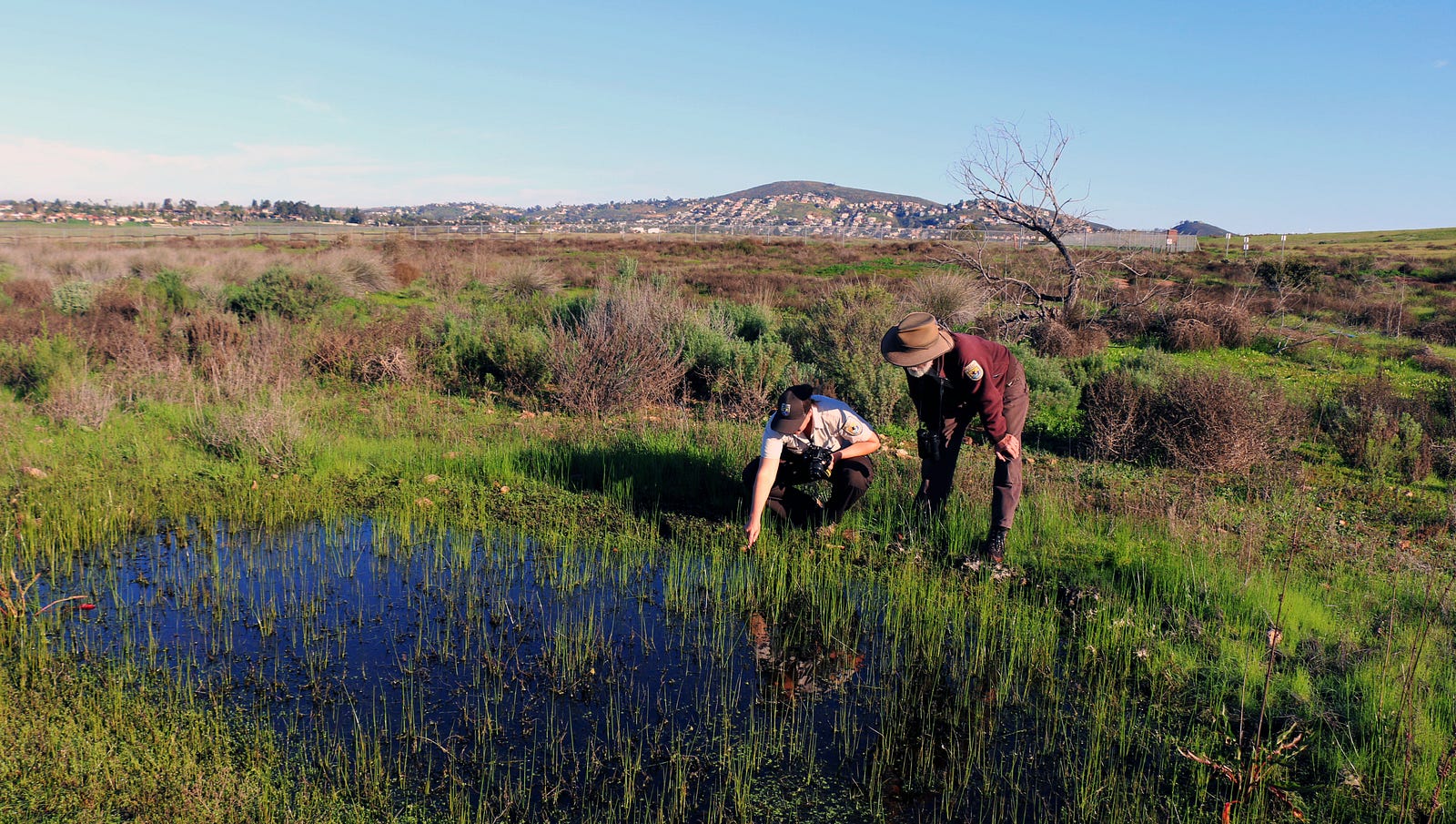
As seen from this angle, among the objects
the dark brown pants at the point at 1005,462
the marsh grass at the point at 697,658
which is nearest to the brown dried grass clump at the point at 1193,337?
the marsh grass at the point at 697,658

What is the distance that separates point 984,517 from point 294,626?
4839 millimetres

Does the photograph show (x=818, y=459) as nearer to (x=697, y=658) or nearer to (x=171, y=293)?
(x=697, y=658)

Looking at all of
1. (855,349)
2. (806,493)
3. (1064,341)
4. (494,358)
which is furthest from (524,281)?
(806,493)

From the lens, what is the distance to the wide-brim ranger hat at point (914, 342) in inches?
220

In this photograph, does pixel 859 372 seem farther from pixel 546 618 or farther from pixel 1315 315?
pixel 1315 315

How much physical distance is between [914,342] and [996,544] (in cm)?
160

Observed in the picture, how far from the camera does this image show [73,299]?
51.5 ft

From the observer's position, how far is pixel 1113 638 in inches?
201

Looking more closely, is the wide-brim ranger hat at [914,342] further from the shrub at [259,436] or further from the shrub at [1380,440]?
the shrub at [1380,440]

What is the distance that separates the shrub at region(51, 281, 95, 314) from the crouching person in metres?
13.8

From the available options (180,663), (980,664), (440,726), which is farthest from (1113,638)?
(180,663)

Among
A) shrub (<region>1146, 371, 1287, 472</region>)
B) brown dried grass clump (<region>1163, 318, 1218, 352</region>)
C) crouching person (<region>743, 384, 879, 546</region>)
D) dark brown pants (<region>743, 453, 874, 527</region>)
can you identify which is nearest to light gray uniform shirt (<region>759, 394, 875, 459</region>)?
crouching person (<region>743, 384, 879, 546</region>)

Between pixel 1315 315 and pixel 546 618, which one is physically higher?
pixel 1315 315

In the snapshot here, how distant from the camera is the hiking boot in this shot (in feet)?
20.1
